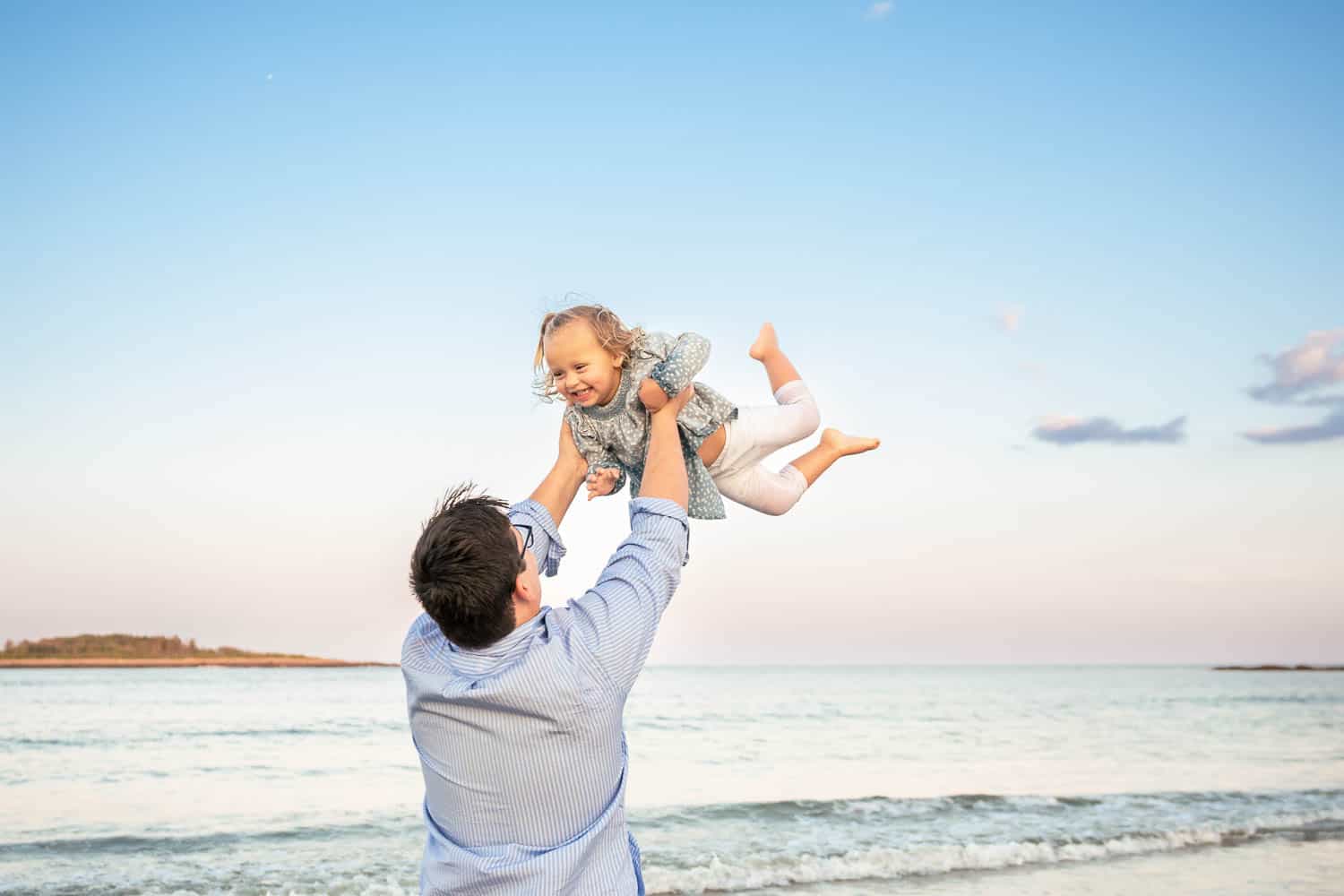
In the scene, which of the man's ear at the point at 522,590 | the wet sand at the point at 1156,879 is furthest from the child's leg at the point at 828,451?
the wet sand at the point at 1156,879

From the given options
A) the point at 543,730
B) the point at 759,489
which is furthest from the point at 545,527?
the point at 759,489

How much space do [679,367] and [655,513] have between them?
25.7 inches

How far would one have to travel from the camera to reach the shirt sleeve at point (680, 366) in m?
2.65

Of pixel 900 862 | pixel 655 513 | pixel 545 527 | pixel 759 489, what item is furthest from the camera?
pixel 900 862

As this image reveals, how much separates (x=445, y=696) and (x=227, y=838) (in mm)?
9195

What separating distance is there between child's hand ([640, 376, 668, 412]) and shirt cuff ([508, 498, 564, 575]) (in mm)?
347

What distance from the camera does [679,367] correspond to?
267 centimetres

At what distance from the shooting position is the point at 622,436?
3047 millimetres

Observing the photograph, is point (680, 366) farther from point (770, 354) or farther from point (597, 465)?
point (770, 354)

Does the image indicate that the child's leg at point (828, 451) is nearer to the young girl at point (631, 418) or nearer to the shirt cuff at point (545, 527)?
the young girl at point (631, 418)

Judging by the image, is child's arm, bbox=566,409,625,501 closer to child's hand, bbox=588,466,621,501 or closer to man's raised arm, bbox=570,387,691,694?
child's hand, bbox=588,466,621,501

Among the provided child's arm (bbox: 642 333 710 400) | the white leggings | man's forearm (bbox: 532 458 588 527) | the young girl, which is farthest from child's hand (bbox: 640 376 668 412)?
the white leggings

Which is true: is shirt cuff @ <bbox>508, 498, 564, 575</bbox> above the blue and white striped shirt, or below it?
above

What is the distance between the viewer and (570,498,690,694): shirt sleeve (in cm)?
196
